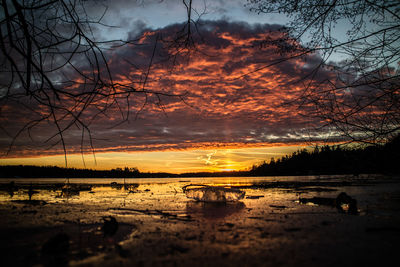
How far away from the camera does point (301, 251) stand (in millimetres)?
1854

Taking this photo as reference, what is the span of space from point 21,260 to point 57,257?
23cm

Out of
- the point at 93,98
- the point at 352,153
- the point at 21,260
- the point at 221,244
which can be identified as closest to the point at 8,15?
the point at 93,98

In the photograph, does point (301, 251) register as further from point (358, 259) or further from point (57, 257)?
point (57, 257)

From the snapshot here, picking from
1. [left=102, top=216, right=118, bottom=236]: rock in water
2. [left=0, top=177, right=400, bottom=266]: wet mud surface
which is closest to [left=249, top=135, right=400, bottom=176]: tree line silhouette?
[left=0, top=177, right=400, bottom=266]: wet mud surface

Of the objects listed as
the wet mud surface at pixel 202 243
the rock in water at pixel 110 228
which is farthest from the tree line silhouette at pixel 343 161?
the rock in water at pixel 110 228

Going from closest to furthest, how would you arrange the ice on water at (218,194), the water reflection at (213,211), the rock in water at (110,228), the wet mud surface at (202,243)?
the wet mud surface at (202,243), the rock in water at (110,228), the water reflection at (213,211), the ice on water at (218,194)

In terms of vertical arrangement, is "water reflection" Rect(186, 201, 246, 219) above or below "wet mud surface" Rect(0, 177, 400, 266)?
below

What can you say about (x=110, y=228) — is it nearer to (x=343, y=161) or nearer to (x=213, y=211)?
(x=213, y=211)

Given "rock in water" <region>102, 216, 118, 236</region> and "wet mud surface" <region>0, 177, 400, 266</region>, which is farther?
"rock in water" <region>102, 216, 118, 236</region>

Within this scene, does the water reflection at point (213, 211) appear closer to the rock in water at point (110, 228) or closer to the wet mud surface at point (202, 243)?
the wet mud surface at point (202, 243)

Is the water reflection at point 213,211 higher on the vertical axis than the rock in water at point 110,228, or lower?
lower

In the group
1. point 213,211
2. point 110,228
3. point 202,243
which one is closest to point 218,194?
point 213,211

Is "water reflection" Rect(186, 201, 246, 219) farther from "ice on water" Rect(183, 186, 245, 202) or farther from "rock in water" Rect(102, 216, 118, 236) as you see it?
"rock in water" Rect(102, 216, 118, 236)

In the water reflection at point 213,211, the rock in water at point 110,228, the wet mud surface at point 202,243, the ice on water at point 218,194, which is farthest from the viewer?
the ice on water at point 218,194
